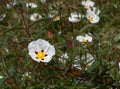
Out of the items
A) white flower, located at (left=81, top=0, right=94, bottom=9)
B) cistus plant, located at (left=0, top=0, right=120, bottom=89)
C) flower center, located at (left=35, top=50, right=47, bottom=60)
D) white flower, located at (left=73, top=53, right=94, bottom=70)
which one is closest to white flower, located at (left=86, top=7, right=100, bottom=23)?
white flower, located at (left=81, top=0, right=94, bottom=9)

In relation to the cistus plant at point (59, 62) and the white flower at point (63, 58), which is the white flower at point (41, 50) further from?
the white flower at point (63, 58)

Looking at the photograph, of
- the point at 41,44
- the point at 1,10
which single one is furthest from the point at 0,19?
the point at 41,44

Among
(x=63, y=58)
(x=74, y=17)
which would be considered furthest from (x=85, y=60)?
(x=74, y=17)

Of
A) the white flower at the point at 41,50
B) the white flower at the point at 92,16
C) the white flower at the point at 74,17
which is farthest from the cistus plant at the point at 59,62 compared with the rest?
the white flower at the point at 92,16

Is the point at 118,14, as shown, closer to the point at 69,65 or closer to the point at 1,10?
the point at 1,10

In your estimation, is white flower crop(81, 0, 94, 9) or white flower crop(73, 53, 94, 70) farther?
white flower crop(81, 0, 94, 9)

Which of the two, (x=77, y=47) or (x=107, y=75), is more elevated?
(x=77, y=47)

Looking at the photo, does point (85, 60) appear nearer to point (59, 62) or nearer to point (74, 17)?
point (59, 62)

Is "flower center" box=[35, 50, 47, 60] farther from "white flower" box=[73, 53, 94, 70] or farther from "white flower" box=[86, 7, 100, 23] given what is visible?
"white flower" box=[86, 7, 100, 23]
